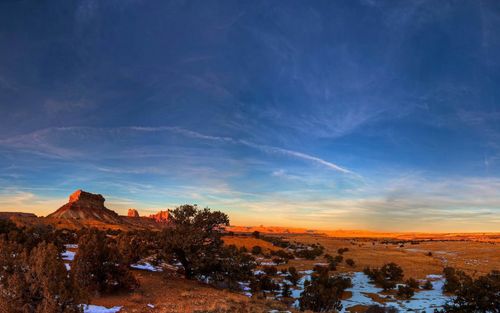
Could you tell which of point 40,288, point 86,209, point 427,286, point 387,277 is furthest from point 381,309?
point 86,209

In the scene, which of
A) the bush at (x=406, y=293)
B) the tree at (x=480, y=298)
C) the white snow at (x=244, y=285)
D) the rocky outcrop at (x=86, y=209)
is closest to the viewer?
the tree at (x=480, y=298)

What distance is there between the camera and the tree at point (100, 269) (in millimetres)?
13697

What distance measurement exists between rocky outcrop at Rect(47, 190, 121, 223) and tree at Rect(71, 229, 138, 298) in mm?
72658

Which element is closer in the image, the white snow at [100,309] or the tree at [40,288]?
the tree at [40,288]

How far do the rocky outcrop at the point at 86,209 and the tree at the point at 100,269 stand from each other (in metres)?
72.7

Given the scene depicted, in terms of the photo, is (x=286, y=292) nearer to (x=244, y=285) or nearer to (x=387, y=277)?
(x=244, y=285)

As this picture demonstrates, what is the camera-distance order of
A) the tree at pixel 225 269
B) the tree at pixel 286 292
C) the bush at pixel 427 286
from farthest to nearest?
1. the bush at pixel 427 286
2. the tree at pixel 286 292
3. the tree at pixel 225 269

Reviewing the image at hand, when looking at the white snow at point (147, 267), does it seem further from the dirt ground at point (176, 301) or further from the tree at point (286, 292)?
the tree at point (286, 292)

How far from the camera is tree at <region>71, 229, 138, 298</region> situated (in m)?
13.7

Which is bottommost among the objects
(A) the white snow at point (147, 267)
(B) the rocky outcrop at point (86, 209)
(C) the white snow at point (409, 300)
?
(C) the white snow at point (409, 300)

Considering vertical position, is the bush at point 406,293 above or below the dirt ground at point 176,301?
below

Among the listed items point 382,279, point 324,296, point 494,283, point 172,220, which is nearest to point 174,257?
point 172,220

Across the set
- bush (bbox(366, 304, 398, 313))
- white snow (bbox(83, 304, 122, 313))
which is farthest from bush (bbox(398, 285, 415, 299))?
white snow (bbox(83, 304, 122, 313))

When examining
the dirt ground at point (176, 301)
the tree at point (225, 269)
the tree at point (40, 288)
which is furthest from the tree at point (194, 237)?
the tree at point (40, 288)
